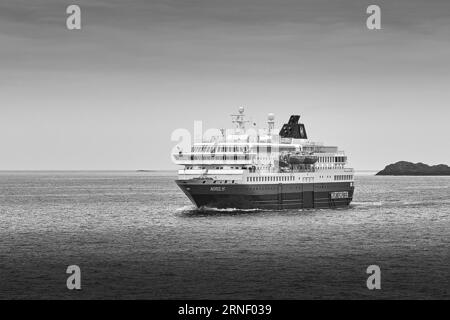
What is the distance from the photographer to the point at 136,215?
105188mm

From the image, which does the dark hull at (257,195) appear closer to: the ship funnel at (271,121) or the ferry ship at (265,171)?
the ferry ship at (265,171)

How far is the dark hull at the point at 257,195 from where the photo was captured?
91250mm

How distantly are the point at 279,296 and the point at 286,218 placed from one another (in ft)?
142

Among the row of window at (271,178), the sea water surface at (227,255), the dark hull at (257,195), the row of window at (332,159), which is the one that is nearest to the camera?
the sea water surface at (227,255)

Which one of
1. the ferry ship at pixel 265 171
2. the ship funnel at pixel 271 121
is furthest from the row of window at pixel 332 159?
the ship funnel at pixel 271 121

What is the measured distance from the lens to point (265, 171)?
9775 cm

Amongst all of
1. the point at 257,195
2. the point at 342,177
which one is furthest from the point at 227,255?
the point at 342,177

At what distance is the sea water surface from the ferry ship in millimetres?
2265

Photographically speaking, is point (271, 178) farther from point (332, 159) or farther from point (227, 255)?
point (227, 255)

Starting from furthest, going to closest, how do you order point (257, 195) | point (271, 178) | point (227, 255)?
point (271, 178), point (257, 195), point (227, 255)

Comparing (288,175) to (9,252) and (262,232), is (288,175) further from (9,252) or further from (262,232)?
(9,252)

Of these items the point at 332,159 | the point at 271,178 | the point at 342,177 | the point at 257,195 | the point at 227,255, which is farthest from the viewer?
the point at 332,159

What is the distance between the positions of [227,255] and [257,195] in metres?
31.5
